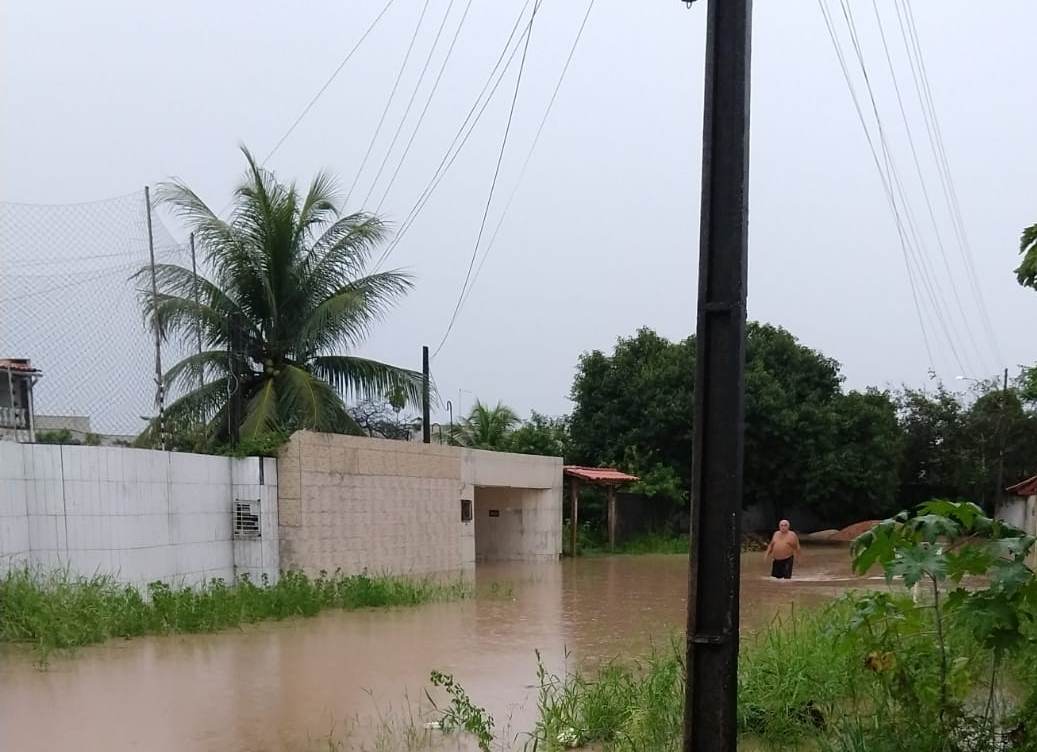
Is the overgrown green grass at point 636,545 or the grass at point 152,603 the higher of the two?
the grass at point 152,603

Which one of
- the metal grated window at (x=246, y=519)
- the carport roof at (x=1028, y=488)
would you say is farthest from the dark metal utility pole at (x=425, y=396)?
the carport roof at (x=1028, y=488)

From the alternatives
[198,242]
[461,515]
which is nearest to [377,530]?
[461,515]

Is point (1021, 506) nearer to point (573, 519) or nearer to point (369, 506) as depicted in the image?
point (573, 519)

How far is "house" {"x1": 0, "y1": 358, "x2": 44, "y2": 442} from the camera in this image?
10570mm

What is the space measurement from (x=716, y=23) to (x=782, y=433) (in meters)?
27.6

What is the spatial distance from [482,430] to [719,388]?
81.5ft

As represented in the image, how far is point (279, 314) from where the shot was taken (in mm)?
17672

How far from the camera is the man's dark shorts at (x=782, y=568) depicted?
794 inches

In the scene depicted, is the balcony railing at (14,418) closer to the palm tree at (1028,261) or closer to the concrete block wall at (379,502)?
the concrete block wall at (379,502)

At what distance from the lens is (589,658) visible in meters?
11.1

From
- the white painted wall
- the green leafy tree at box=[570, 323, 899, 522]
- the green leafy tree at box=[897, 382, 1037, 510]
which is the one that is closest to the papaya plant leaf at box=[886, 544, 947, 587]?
the white painted wall

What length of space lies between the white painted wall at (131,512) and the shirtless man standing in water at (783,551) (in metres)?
9.67

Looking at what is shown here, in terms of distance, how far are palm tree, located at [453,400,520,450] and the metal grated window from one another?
1481 centimetres

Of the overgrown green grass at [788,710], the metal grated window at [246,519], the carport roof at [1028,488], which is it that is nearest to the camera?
the overgrown green grass at [788,710]
